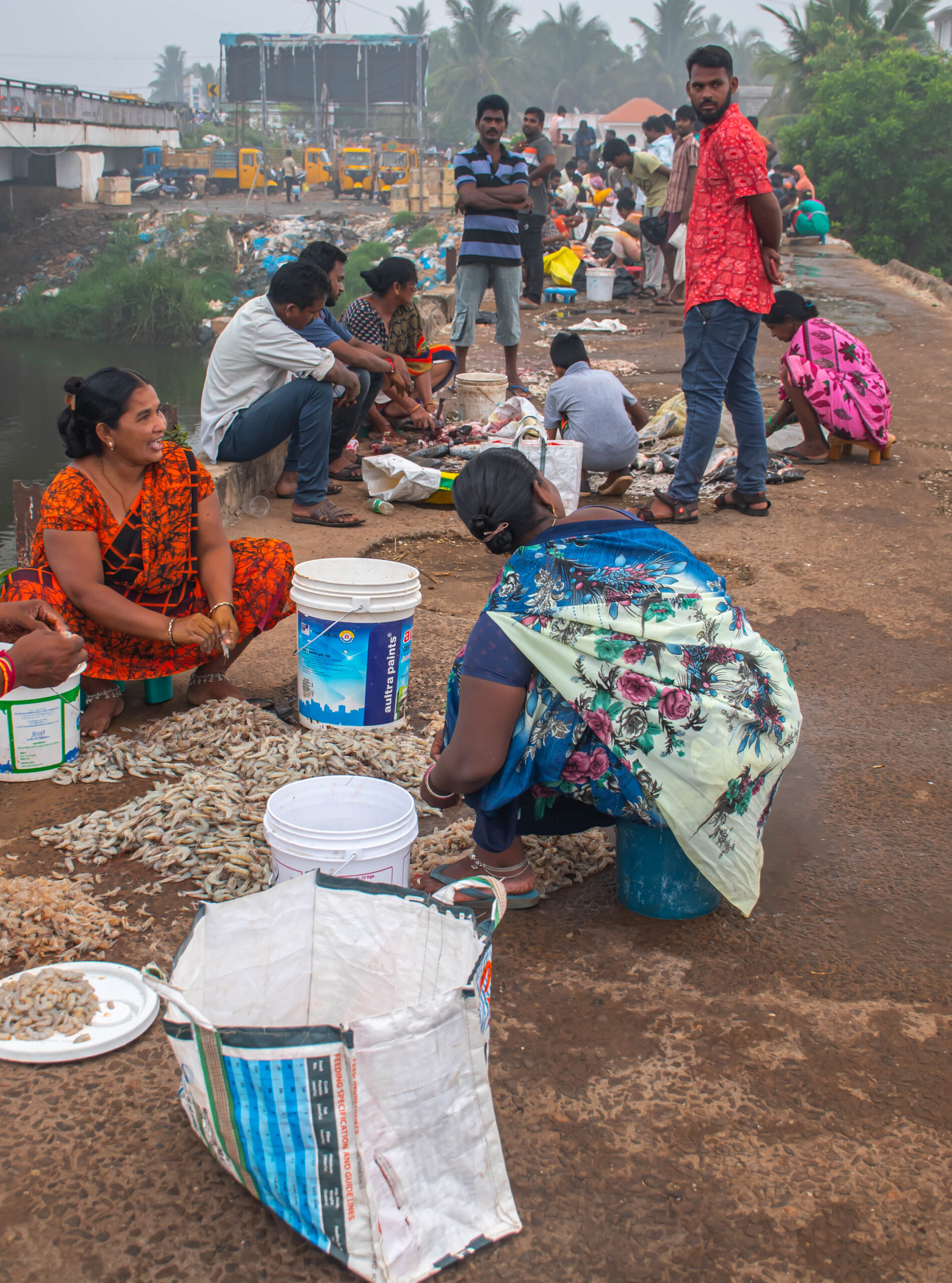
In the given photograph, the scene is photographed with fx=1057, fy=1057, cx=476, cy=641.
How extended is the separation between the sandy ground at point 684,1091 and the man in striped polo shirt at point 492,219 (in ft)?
15.7

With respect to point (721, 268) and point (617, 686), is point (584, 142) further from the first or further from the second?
point (617, 686)

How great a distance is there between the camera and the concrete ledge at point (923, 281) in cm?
1320

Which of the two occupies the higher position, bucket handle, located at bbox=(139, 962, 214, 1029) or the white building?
the white building

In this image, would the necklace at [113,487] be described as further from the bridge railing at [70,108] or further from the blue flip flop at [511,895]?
the bridge railing at [70,108]

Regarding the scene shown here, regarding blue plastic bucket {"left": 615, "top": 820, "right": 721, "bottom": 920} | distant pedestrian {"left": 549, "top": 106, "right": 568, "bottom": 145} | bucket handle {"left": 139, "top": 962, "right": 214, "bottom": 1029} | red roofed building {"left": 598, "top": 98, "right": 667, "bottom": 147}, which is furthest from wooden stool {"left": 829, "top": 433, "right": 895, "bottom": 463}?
red roofed building {"left": 598, "top": 98, "right": 667, "bottom": 147}

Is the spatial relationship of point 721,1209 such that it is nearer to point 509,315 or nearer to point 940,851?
point 940,851

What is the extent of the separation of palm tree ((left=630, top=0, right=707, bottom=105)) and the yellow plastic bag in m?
88.1

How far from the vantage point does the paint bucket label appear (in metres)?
3.18

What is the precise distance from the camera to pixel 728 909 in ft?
8.01

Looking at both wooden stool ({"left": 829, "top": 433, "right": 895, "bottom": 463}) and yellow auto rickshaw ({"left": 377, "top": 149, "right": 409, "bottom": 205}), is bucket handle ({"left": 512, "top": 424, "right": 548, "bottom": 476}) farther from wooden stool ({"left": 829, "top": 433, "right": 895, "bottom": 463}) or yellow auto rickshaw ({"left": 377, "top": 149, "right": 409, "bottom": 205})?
yellow auto rickshaw ({"left": 377, "top": 149, "right": 409, "bottom": 205})

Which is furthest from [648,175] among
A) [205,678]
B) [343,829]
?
[343,829]

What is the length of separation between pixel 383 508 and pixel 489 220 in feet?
9.18

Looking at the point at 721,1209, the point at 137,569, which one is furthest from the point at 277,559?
the point at 721,1209

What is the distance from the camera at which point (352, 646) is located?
10.4ft
